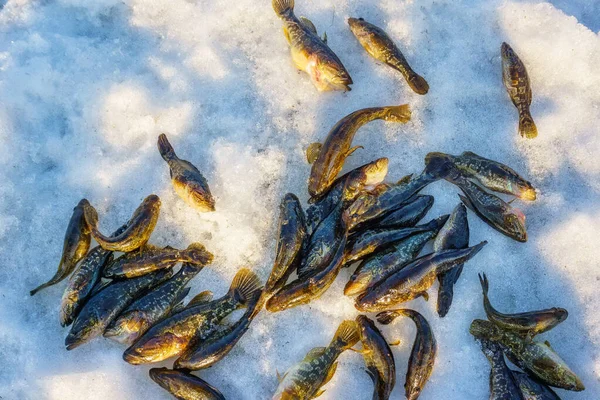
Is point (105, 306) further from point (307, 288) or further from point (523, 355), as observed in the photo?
point (523, 355)

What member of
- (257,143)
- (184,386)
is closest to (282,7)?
(257,143)

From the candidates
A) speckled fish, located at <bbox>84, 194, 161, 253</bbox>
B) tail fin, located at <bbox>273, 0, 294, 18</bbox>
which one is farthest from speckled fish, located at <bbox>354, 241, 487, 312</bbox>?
tail fin, located at <bbox>273, 0, 294, 18</bbox>

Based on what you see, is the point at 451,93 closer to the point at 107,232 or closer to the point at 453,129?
the point at 453,129

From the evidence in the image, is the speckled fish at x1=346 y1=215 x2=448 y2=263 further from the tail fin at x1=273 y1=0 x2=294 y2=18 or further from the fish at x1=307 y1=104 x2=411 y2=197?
the tail fin at x1=273 y1=0 x2=294 y2=18

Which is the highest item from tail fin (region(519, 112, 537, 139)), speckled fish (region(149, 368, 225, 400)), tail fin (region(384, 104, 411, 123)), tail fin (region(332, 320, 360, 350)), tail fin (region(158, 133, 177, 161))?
tail fin (region(519, 112, 537, 139))

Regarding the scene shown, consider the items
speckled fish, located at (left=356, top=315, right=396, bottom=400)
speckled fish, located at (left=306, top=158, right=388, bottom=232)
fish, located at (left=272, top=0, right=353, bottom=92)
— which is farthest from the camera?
fish, located at (left=272, top=0, right=353, bottom=92)

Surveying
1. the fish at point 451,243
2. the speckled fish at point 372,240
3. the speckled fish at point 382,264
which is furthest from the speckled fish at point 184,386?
the fish at point 451,243

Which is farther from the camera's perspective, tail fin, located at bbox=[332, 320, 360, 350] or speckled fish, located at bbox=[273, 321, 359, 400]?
tail fin, located at bbox=[332, 320, 360, 350]
